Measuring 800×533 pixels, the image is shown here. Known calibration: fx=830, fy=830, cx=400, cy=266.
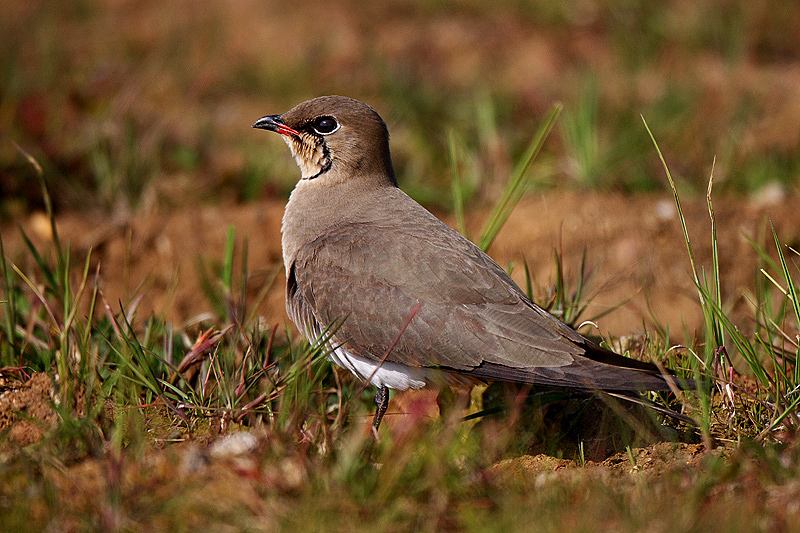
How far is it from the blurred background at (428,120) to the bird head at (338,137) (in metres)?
0.40

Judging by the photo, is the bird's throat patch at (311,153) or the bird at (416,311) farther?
the bird's throat patch at (311,153)

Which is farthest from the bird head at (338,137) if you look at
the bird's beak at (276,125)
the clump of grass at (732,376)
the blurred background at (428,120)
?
the clump of grass at (732,376)

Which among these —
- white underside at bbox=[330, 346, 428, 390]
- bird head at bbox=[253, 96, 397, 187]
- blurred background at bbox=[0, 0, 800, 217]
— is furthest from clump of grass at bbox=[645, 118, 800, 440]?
blurred background at bbox=[0, 0, 800, 217]

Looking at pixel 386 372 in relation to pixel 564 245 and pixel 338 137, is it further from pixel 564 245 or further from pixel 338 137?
pixel 564 245

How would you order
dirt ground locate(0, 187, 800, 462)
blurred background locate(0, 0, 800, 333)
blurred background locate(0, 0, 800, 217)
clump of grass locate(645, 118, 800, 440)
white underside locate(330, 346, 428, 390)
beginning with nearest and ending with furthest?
clump of grass locate(645, 118, 800, 440) → white underside locate(330, 346, 428, 390) → dirt ground locate(0, 187, 800, 462) → blurred background locate(0, 0, 800, 333) → blurred background locate(0, 0, 800, 217)

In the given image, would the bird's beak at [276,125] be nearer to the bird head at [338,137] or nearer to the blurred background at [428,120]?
the bird head at [338,137]

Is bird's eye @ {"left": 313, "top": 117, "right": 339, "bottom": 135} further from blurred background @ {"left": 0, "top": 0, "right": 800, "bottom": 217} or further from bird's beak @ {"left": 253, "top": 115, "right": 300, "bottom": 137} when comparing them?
blurred background @ {"left": 0, "top": 0, "right": 800, "bottom": 217}

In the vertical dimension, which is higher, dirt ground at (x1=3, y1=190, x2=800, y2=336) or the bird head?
the bird head

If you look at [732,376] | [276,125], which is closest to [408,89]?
[276,125]

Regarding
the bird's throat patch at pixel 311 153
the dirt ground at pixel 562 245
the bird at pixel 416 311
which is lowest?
the dirt ground at pixel 562 245

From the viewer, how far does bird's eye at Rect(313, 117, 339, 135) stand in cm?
404

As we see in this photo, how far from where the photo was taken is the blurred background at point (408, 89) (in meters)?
6.09

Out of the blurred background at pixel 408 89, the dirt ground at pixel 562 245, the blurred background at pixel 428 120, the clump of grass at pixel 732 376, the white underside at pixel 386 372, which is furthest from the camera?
the blurred background at pixel 408 89

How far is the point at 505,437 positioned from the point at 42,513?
1.52 meters
